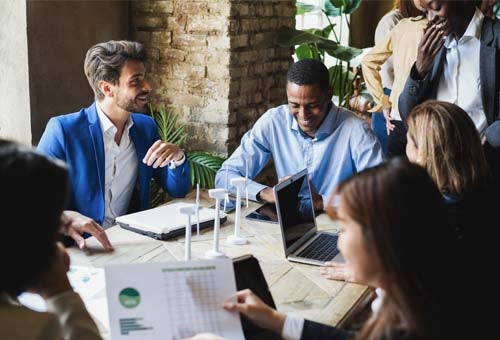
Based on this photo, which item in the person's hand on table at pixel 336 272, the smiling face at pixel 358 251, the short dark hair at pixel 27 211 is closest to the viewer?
the short dark hair at pixel 27 211

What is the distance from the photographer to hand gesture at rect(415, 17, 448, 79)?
9.25ft

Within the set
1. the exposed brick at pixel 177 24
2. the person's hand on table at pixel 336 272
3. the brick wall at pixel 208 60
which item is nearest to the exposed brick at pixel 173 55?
the brick wall at pixel 208 60

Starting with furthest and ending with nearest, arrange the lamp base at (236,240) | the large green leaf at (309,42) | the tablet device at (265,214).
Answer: the large green leaf at (309,42)
the tablet device at (265,214)
the lamp base at (236,240)

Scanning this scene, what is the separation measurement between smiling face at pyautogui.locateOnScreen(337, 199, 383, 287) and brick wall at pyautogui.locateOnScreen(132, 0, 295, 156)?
8.30ft

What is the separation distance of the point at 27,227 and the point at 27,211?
28 millimetres

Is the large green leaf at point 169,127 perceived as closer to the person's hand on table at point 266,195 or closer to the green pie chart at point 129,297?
the person's hand on table at point 266,195

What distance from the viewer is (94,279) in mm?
1836

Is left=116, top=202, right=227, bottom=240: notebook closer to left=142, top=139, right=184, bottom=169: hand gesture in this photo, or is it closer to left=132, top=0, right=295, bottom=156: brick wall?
left=142, top=139, right=184, bottom=169: hand gesture

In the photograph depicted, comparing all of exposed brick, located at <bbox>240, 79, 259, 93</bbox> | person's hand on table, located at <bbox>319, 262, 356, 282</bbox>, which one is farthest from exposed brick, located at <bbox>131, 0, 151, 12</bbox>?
person's hand on table, located at <bbox>319, 262, 356, 282</bbox>

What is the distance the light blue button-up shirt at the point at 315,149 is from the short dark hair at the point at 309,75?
0.13 m

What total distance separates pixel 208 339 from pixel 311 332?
0.25 m

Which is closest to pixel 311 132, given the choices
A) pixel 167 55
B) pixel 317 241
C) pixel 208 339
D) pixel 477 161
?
pixel 317 241

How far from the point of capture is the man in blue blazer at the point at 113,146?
103 inches

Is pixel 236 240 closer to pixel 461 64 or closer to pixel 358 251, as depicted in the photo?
pixel 358 251
